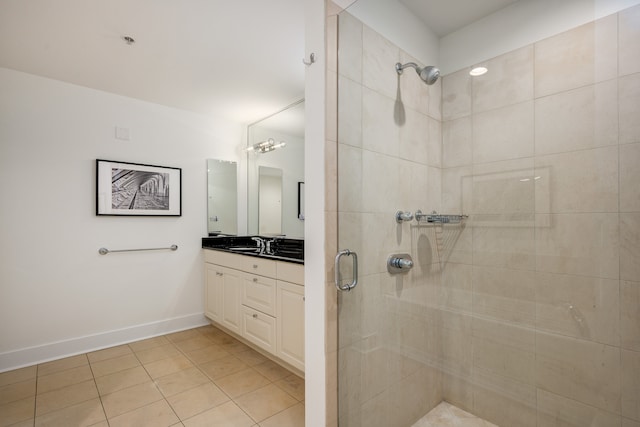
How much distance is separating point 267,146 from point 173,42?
1.54 meters

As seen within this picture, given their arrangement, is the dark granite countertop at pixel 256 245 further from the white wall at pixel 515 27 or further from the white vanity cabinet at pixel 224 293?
the white wall at pixel 515 27

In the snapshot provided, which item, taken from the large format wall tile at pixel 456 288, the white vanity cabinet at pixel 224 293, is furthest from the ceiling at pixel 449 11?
the white vanity cabinet at pixel 224 293

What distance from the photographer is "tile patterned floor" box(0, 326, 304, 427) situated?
5.94ft

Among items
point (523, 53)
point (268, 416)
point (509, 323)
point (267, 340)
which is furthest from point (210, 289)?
point (523, 53)

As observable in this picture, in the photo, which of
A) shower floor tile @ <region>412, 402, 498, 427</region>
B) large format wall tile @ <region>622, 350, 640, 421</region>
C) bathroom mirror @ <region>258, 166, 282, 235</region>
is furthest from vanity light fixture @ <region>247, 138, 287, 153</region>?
large format wall tile @ <region>622, 350, 640, 421</region>

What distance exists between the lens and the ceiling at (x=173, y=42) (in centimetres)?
175

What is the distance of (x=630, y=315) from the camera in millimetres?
1014

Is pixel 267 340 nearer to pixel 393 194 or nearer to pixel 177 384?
pixel 177 384

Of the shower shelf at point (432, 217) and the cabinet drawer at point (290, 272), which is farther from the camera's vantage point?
the cabinet drawer at point (290, 272)

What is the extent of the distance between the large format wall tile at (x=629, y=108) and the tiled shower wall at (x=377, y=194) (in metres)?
0.61

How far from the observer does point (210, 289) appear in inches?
131

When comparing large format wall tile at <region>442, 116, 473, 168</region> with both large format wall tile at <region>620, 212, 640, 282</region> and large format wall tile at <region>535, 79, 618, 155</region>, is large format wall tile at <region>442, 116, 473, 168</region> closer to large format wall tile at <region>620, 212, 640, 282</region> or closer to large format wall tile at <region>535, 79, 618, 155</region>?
large format wall tile at <region>535, 79, 618, 155</region>

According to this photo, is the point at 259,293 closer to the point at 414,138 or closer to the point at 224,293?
the point at 224,293

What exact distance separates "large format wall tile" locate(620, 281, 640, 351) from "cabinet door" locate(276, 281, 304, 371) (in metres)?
1.57
